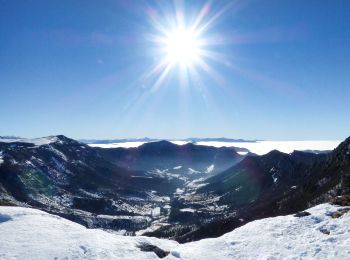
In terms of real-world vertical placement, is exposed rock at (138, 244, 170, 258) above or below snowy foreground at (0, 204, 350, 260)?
below

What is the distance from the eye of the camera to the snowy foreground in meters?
39.9

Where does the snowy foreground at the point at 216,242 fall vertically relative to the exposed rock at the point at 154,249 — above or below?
above

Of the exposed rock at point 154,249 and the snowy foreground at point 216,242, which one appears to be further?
the exposed rock at point 154,249

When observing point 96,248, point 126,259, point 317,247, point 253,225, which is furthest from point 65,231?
point 317,247

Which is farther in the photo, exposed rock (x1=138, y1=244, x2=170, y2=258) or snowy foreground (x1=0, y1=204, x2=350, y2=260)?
exposed rock (x1=138, y1=244, x2=170, y2=258)

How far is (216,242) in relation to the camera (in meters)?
47.7

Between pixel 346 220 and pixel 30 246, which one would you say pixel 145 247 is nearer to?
pixel 30 246

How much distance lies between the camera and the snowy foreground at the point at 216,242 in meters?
39.9

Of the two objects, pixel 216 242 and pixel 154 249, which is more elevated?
pixel 216 242

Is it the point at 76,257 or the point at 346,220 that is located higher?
the point at 346,220

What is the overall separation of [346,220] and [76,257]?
30762mm

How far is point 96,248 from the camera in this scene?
43312 millimetres

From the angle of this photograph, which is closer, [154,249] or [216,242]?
[154,249]

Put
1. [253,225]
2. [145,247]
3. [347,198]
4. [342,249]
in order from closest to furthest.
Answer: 1. [342,249]
2. [145,247]
3. [253,225]
4. [347,198]
